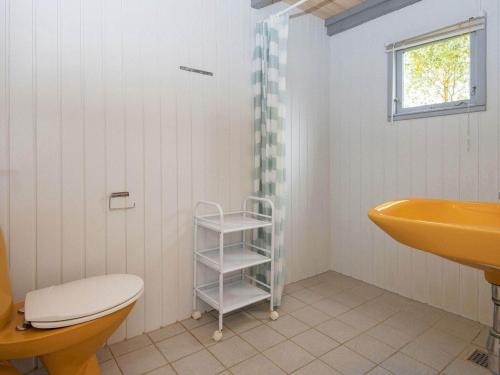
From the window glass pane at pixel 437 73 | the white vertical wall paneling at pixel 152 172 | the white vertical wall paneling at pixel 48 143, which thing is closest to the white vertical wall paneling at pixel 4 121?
the white vertical wall paneling at pixel 48 143

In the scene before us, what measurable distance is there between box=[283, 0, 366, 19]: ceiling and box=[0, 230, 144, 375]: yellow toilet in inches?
97.5

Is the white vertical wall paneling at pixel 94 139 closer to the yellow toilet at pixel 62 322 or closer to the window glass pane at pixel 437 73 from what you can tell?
the yellow toilet at pixel 62 322

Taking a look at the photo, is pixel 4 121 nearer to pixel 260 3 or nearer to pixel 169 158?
pixel 169 158

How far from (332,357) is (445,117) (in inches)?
68.9

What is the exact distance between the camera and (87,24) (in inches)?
60.5

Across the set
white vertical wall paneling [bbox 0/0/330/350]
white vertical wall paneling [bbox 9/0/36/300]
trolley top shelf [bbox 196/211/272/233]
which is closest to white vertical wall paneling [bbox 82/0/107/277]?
white vertical wall paneling [bbox 0/0/330/350]

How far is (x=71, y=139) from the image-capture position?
1.51m

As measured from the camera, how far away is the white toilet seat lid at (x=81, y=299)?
3.64ft

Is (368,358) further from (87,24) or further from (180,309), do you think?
(87,24)

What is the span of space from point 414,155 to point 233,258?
1.56 metres

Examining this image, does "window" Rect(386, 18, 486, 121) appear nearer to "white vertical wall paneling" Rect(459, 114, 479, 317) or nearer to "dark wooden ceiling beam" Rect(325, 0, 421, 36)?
"white vertical wall paneling" Rect(459, 114, 479, 317)

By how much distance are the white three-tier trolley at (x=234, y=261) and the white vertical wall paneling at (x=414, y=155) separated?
3.38 ft

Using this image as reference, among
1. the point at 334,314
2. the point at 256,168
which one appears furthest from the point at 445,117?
the point at 334,314

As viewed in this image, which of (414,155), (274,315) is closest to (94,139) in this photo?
(274,315)
